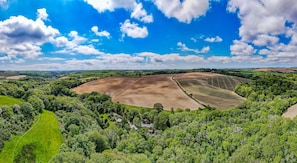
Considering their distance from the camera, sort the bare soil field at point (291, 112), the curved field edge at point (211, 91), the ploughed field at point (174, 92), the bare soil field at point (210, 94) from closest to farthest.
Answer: the bare soil field at point (291, 112), the bare soil field at point (210, 94), the curved field edge at point (211, 91), the ploughed field at point (174, 92)

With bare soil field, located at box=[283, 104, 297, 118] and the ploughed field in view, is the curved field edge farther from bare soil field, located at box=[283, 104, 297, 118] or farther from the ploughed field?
bare soil field, located at box=[283, 104, 297, 118]

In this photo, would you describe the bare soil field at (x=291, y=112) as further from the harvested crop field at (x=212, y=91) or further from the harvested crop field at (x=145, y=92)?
the harvested crop field at (x=145, y=92)

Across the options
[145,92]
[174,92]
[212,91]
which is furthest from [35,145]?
[212,91]

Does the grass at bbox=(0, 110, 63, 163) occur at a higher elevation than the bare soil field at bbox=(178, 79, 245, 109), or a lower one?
lower

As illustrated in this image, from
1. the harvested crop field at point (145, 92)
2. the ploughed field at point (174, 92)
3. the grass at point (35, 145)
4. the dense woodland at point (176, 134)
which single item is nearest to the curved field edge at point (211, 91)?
the ploughed field at point (174, 92)

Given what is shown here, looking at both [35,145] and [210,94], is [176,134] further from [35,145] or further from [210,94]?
[210,94]

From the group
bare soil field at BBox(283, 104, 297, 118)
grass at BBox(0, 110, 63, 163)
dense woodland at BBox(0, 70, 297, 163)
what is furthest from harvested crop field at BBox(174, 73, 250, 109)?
grass at BBox(0, 110, 63, 163)

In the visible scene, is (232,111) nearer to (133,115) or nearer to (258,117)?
(258,117)
